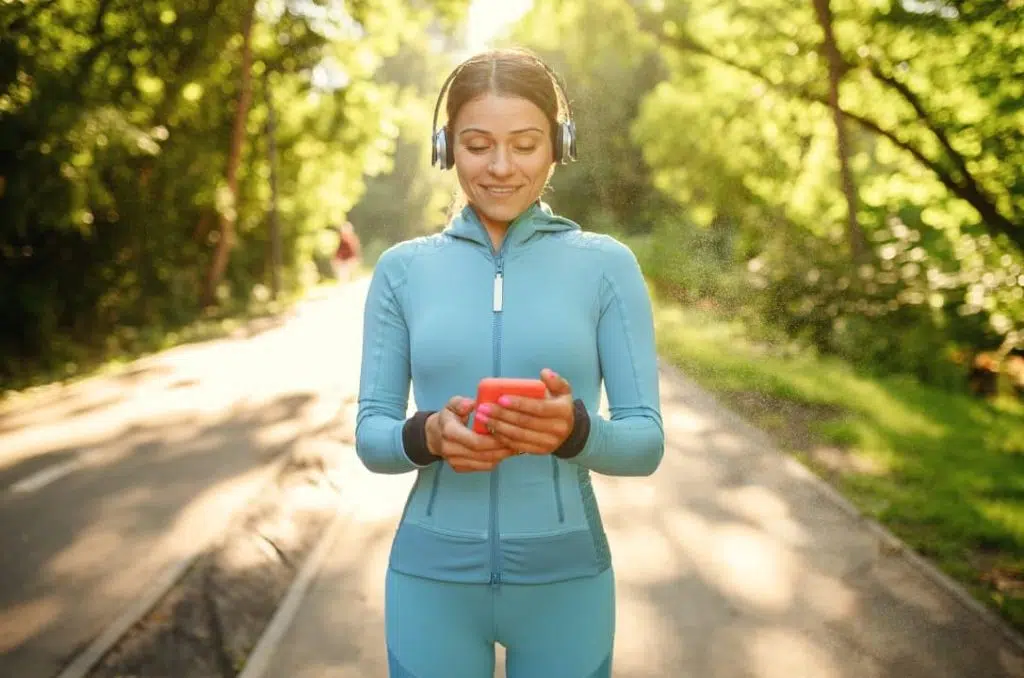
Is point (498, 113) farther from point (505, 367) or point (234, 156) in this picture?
point (234, 156)

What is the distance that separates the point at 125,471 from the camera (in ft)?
26.8

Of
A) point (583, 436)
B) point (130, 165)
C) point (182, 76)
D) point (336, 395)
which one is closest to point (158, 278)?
point (130, 165)

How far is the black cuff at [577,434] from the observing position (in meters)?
1.76

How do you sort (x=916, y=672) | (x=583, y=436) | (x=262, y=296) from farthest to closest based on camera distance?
(x=262, y=296), (x=916, y=672), (x=583, y=436)

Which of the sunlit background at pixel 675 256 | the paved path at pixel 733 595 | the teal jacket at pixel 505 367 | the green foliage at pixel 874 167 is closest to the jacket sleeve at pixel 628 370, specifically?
the teal jacket at pixel 505 367

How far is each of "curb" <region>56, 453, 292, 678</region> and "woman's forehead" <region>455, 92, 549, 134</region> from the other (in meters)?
3.86

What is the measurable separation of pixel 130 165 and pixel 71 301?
3.40 m

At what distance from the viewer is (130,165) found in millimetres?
18297

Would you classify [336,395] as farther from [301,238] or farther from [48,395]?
[301,238]

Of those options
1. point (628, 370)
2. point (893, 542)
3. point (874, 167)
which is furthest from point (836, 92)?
point (628, 370)

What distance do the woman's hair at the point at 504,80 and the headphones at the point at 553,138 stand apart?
3 centimetres

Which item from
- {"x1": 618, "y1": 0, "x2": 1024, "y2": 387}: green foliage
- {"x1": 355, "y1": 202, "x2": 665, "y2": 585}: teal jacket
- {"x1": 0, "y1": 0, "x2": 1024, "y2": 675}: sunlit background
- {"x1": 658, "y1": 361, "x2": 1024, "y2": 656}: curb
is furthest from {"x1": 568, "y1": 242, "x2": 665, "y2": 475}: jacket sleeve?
{"x1": 618, "y1": 0, "x2": 1024, "y2": 387}: green foliage

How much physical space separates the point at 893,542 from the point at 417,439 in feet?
17.5

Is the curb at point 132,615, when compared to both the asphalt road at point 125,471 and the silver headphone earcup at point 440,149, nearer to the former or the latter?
the asphalt road at point 125,471
